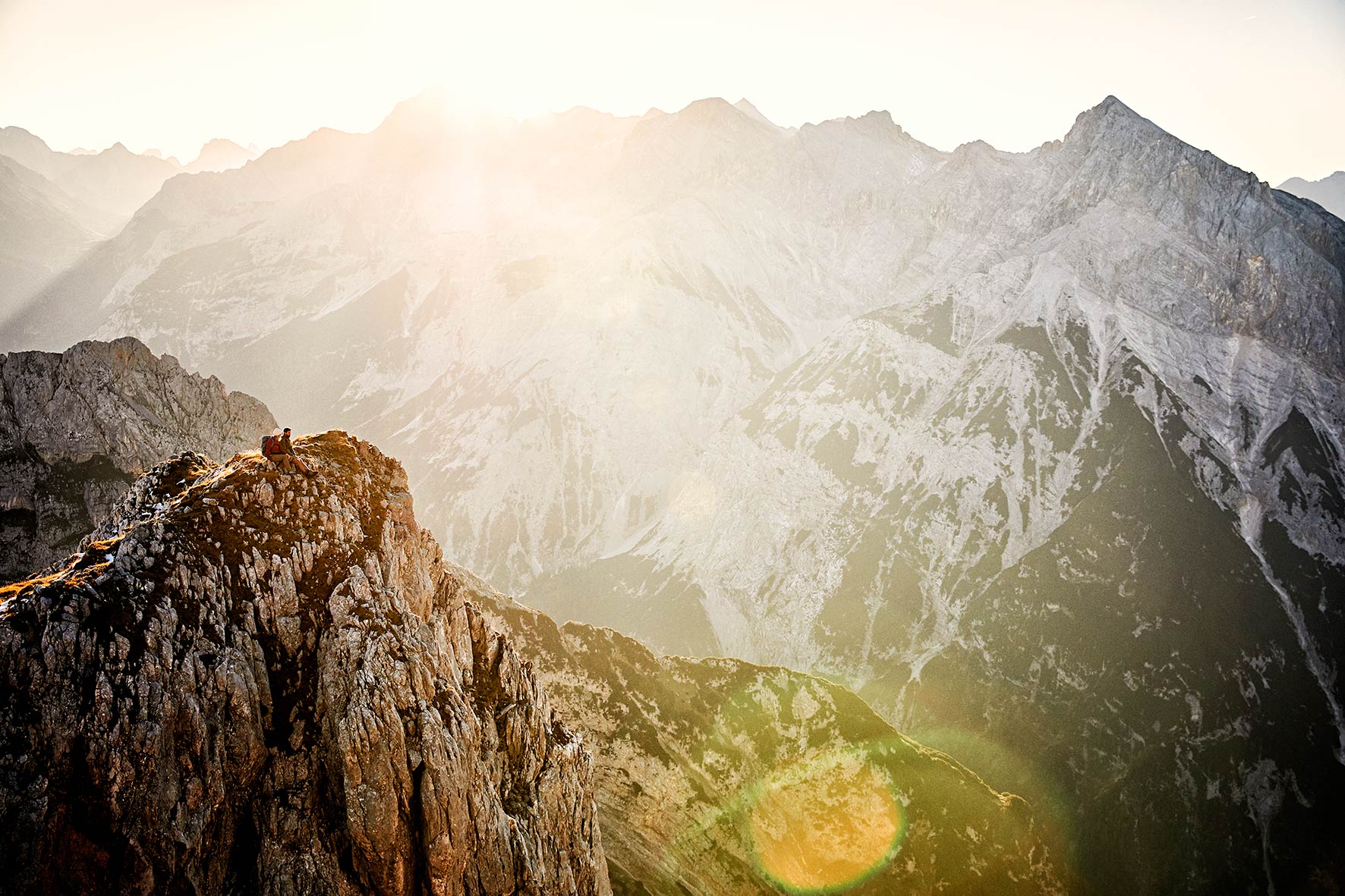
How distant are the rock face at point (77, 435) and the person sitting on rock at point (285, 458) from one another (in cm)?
3794

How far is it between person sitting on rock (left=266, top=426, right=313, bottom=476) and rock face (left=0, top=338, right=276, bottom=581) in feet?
124

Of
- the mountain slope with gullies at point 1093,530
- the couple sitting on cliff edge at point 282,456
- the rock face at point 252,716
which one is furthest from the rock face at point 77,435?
the mountain slope with gullies at point 1093,530

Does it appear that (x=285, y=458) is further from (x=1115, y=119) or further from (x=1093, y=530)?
(x=1115, y=119)

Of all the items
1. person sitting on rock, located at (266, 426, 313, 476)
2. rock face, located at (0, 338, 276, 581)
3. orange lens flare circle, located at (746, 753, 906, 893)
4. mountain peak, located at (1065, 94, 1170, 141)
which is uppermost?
mountain peak, located at (1065, 94, 1170, 141)

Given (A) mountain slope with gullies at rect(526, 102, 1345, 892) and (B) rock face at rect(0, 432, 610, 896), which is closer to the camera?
(B) rock face at rect(0, 432, 610, 896)

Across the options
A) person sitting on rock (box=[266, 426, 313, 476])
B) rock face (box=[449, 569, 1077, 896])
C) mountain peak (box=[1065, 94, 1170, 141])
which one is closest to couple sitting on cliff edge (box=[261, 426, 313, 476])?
person sitting on rock (box=[266, 426, 313, 476])

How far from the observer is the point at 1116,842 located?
103625 mm

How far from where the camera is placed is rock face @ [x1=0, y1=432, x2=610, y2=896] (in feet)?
69.1

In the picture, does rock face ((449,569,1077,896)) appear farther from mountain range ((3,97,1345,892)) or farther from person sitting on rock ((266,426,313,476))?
mountain range ((3,97,1345,892))

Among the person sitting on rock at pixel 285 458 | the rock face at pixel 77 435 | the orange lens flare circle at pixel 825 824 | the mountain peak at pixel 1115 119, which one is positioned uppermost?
the mountain peak at pixel 1115 119

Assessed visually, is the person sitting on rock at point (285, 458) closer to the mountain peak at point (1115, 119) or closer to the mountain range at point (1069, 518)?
the mountain range at point (1069, 518)

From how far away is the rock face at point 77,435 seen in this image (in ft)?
180

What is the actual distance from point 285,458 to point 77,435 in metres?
48.1

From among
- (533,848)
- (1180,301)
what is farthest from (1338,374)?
(533,848)
